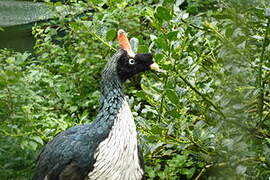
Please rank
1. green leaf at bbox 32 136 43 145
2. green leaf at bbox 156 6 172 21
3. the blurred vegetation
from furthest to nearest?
green leaf at bbox 32 136 43 145 < green leaf at bbox 156 6 172 21 < the blurred vegetation

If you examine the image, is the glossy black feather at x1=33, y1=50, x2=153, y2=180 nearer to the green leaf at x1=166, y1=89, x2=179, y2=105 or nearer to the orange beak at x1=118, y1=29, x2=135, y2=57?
the orange beak at x1=118, y1=29, x2=135, y2=57

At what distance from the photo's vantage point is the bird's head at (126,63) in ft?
9.30

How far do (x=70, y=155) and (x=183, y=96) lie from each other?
64 centimetres

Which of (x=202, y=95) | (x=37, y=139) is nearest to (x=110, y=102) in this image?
(x=202, y=95)

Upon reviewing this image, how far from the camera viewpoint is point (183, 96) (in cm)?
284

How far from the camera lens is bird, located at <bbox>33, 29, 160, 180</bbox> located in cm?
269

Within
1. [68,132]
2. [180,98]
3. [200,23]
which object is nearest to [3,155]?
[68,132]

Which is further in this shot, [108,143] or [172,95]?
[108,143]

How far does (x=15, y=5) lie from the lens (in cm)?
651

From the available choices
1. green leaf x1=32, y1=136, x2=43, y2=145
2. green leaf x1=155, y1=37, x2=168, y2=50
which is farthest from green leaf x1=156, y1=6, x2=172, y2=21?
green leaf x1=32, y1=136, x2=43, y2=145

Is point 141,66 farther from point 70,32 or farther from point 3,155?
point 70,32

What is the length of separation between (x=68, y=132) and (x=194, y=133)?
0.66m

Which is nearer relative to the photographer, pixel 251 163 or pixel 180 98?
pixel 251 163

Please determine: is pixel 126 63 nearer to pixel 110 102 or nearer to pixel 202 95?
pixel 110 102
